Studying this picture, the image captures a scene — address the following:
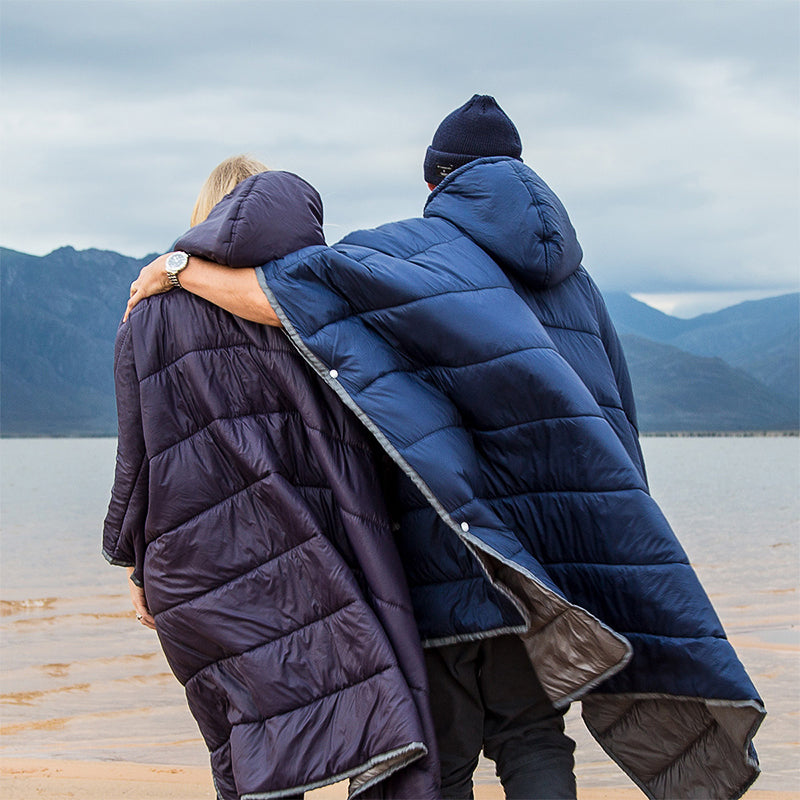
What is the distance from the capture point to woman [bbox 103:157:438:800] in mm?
1876

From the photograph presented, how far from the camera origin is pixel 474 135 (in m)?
2.31

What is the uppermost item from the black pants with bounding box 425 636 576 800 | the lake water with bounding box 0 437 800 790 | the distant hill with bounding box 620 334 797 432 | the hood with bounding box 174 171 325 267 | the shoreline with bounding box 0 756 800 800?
the hood with bounding box 174 171 325 267

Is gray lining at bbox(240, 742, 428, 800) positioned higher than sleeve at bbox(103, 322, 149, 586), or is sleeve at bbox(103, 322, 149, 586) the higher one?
sleeve at bbox(103, 322, 149, 586)

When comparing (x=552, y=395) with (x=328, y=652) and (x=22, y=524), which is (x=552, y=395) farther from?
(x=22, y=524)

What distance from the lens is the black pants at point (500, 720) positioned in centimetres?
207

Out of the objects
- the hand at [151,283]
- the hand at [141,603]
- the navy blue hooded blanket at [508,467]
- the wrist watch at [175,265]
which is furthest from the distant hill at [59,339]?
the navy blue hooded blanket at [508,467]

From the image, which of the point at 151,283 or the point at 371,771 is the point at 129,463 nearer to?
the point at 151,283

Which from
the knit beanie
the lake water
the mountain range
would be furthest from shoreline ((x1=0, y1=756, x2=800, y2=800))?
the mountain range

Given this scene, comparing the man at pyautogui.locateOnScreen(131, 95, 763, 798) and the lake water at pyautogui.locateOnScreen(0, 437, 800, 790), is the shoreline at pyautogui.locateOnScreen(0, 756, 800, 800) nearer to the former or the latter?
the lake water at pyautogui.locateOnScreen(0, 437, 800, 790)

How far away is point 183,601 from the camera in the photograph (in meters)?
2.00

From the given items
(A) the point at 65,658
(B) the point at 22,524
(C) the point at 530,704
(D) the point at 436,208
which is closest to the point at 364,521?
(C) the point at 530,704

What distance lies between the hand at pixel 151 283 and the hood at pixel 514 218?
1.84 ft

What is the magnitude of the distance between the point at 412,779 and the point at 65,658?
506cm

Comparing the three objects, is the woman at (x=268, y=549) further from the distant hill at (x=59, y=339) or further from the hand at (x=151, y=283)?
the distant hill at (x=59, y=339)
